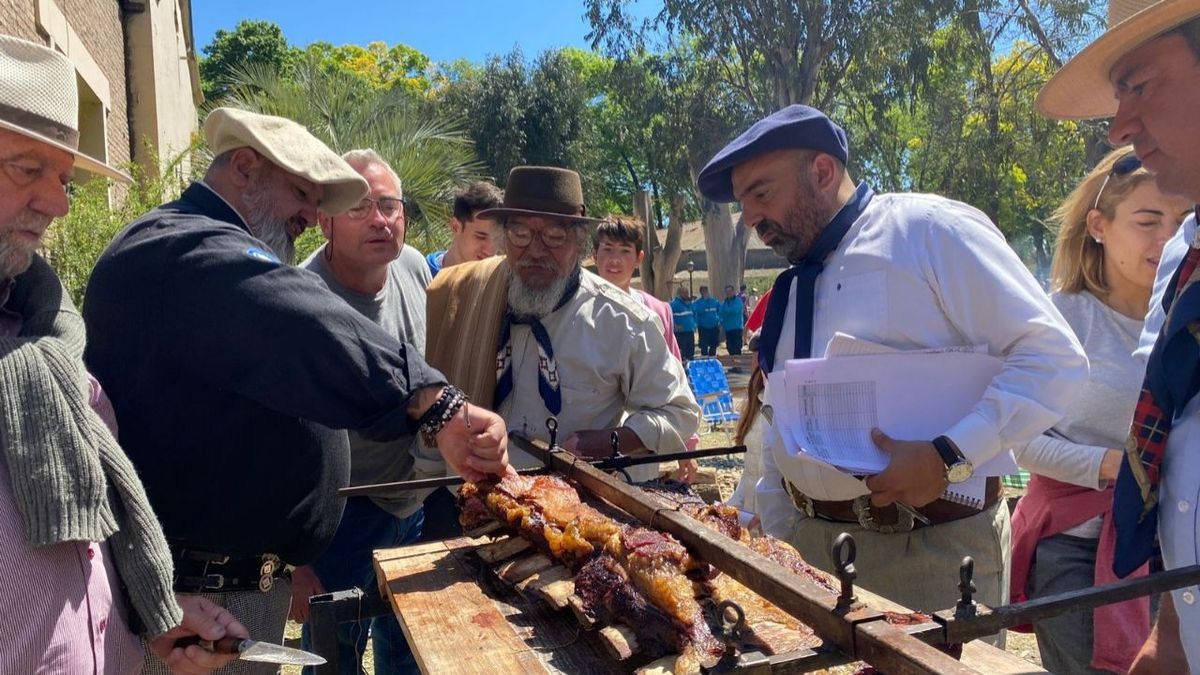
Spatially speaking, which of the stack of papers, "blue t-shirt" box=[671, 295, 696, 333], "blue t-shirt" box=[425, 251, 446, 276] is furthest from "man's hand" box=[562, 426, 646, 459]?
"blue t-shirt" box=[671, 295, 696, 333]

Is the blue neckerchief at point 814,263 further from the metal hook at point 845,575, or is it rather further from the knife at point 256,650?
the knife at point 256,650

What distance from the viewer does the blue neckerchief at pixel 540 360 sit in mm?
3498

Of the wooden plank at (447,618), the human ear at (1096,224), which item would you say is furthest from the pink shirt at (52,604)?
the human ear at (1096,224)

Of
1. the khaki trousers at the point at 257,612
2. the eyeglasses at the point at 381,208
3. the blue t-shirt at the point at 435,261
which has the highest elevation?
the eyeglasses at the point at 381,208

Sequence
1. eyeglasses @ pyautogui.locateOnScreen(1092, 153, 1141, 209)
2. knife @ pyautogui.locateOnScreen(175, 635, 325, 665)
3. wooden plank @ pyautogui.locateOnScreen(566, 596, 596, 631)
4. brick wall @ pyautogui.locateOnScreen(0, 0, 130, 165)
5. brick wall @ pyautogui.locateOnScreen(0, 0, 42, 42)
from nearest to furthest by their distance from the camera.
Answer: wooden plank @ pyautogui.locateOnScreen(566, 596, 596, 631) → knife @ pyautogui.locateOnScreen(175, 635, 325, 665) → eyeglasses @ pyautogui.locateOnScreen(1092, 153, 1141, 209) → brick wall @ pyautogui.locateOnScreen(0, 0, 42, 42) → brick wall @ pyautogui.locateOnScreen(0, 0, 130, 165)

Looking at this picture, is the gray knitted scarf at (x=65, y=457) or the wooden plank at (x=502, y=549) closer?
the gray knitted scarf at (x=65, y=457)

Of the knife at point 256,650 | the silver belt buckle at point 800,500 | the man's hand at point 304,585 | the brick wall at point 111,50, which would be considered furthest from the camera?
the brick wall at point 111,50

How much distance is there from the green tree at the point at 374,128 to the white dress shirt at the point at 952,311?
11.3m

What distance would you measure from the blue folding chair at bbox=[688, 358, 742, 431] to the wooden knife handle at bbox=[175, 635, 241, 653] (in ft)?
30.6

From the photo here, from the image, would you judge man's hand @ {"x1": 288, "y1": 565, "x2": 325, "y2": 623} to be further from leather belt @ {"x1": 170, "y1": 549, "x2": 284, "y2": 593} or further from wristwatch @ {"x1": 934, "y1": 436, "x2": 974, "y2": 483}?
wristwatch @ {"x1": 934, "y1": 436, "x2": 974, "y2": 483}

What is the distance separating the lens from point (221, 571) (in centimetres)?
262

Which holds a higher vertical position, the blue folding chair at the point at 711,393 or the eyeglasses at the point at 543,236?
the eyeglasses at the point at 543,236

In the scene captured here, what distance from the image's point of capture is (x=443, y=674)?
Answer: 1.80 m

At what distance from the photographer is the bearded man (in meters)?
3.54
